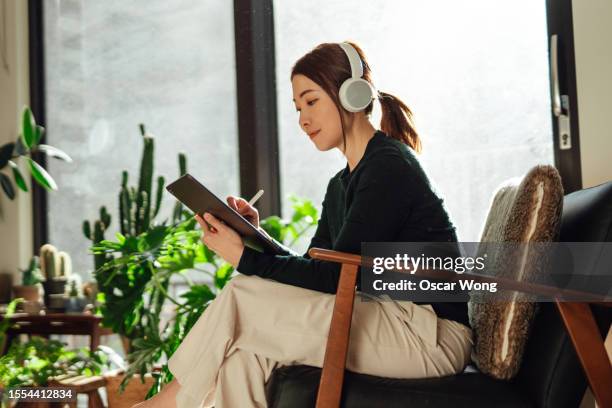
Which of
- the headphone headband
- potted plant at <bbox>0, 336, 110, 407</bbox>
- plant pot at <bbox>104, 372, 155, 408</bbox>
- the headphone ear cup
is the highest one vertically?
the headphone headband

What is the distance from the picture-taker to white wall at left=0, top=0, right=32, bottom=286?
12.1 ft

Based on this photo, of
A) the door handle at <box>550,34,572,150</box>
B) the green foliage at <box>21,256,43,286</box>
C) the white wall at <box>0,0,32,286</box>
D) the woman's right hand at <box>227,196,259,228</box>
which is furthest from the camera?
the white wall at <box>0,0,32,286</box>

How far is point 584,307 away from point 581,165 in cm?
A: 88

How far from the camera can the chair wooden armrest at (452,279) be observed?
138 centimetres

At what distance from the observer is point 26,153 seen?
11.3ft

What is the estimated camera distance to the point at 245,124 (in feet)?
9.89

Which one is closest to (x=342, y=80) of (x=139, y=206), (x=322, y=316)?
(x=322, y=316)

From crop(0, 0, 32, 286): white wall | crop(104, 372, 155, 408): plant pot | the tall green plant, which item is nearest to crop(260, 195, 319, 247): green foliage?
the tall green plant

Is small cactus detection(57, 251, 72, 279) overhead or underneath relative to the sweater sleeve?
underneath

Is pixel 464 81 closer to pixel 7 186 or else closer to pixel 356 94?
pixel 356 94

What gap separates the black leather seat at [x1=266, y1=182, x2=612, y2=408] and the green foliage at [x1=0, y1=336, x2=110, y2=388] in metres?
1.08

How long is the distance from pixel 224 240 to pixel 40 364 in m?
1.05

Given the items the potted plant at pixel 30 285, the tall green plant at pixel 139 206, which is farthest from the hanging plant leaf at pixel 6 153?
the tall green plant at pixel 139 206

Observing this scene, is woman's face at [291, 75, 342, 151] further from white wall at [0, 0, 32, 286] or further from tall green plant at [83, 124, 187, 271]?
white wall at [0, 0, 32, 286]
